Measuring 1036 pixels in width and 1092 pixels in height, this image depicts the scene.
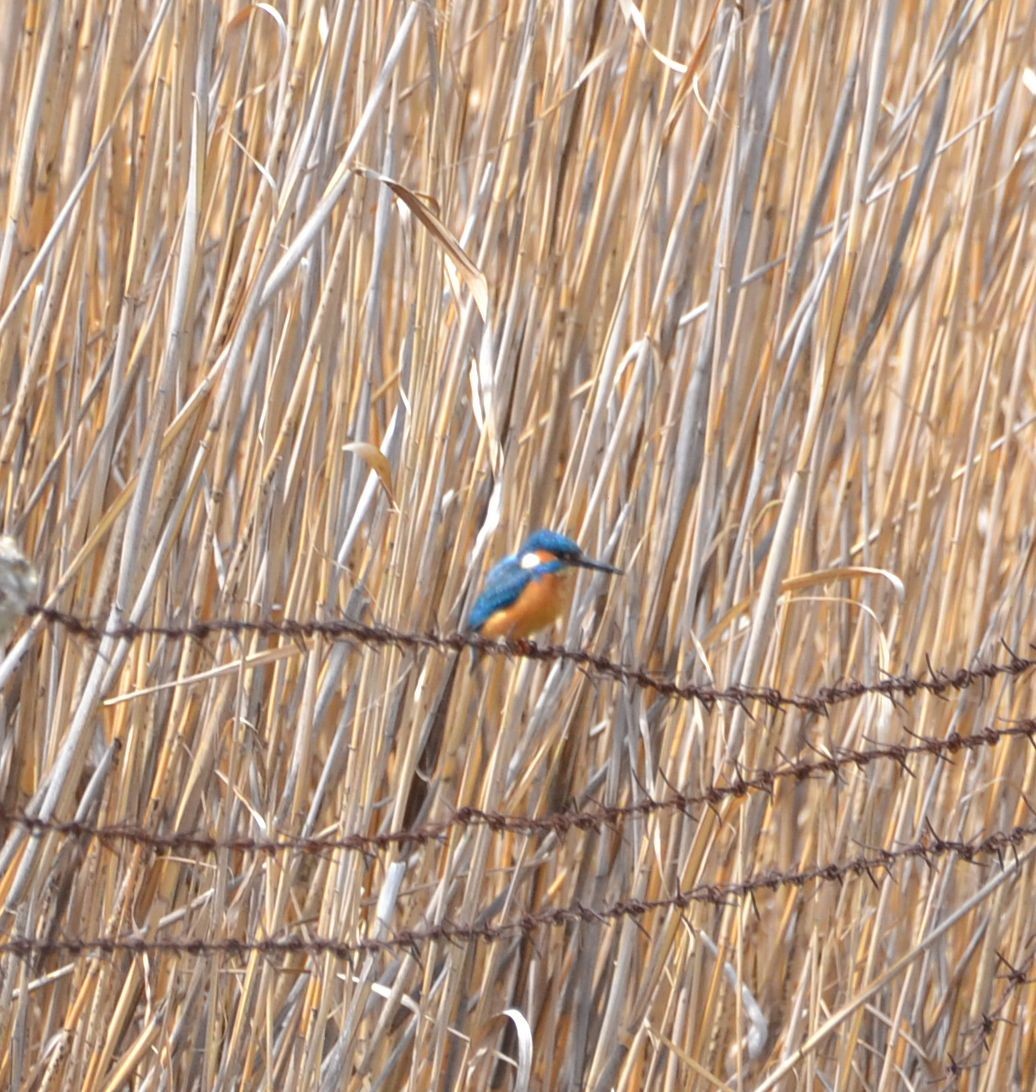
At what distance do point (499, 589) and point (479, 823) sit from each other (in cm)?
38

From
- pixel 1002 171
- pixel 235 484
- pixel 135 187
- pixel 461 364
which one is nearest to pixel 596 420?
pixel 461 364

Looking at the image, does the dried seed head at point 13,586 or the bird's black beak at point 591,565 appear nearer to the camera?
the dried seed head at point 13,586

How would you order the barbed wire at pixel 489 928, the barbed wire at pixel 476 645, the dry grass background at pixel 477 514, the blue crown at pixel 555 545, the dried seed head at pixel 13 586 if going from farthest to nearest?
the blue crown at pixel 555 545, the dry grass background at pixel 477 514, the barbed wire at pixel 489 928, the barbed wire at pixel 476 645, the dried seed head at pixel 13 586

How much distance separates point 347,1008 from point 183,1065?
283 mm

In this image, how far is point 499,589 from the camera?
6.95ft

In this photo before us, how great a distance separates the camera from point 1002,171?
95.9 inches

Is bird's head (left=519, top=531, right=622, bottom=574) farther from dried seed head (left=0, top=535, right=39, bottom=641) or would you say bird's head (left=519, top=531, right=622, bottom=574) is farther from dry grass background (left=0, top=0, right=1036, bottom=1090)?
dried seed head (left=0, top=535, right=39, bottom=641)

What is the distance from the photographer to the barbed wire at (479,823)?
1627 mm

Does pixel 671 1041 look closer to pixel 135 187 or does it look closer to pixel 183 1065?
pixel 183 1065

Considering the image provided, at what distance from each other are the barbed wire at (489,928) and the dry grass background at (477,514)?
0.12 ft

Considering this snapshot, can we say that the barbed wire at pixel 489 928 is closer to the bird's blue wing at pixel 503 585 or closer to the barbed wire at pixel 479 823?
the barbed wire at pixel 479 823

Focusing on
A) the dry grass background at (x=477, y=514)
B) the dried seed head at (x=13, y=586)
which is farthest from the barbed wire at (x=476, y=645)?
the dried seed head at (x=13, y=586)

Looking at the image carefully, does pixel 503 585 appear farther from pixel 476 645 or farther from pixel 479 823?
pixel 476 645

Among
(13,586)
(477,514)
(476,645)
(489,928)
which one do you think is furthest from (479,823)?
(13,586)
